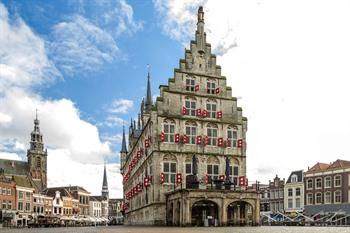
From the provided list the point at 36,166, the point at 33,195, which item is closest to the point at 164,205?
the point at 33,195

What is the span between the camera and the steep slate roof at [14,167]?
12131 centimetres

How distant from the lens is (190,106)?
4688 cm

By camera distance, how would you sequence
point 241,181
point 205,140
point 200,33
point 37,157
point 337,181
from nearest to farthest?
1. point 205,140
2. point 241,181
3. point 200,33
4. point 337,181
5. point 37,157

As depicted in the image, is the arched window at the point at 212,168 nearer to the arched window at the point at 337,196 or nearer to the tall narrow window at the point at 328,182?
the arched window at the point at 337,196

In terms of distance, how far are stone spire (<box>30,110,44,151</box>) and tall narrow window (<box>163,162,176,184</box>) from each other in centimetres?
9242

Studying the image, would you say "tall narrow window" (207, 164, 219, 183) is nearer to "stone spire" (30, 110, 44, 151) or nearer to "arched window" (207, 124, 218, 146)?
"arched window" (207, 124, 218, 146)

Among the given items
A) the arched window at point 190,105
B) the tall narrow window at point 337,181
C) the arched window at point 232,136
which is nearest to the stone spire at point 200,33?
the arched window at point 190,105

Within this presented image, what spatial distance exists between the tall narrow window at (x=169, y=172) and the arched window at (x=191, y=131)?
3.17 meters

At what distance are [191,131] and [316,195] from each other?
39388mm

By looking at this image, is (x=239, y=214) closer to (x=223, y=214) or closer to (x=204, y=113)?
(x=223, y=214)

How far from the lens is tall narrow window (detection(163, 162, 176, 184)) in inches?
1759

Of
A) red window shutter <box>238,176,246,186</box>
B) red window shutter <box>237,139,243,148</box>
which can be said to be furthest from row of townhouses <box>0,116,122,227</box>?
red window shutter <box>237,139,243,148</box>

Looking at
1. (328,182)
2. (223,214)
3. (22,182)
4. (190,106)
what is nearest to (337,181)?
(328,182)

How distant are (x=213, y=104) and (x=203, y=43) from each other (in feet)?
21.4
